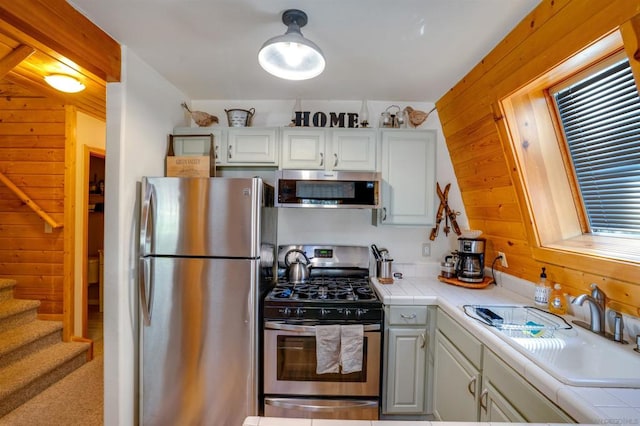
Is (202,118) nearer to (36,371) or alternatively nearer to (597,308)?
(36,371)

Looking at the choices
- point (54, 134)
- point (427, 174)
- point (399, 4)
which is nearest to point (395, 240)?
point (427, 174)

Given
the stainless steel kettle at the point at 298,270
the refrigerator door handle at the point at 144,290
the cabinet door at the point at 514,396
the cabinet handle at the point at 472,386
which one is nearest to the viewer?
the cabinet door at the point at 514,396

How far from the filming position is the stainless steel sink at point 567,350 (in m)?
1.03

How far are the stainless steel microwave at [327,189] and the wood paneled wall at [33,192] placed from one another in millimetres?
2315

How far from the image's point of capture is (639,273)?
127 cm

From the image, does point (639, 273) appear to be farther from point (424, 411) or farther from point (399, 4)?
point (399, 4)

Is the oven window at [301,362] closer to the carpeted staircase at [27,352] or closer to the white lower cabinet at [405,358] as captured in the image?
the white lower cabinet at [405,358]

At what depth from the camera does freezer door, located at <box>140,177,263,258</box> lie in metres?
1.91

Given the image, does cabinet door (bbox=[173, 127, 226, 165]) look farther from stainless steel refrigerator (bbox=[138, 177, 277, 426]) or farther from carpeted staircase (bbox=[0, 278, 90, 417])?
carpeted staircase (bbox=[0, 278, 90, 417])

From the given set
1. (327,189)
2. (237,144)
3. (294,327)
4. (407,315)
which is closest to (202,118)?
(237,144)

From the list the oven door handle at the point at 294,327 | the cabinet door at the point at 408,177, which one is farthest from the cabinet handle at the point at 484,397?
the cabinet door at the point at 408,177

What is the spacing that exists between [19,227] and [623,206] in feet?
15.6

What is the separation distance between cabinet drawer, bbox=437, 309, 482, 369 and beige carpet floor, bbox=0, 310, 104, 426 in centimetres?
243

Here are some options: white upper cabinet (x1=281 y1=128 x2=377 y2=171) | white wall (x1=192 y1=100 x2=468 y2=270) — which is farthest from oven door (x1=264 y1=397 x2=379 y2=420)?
white upper cabinet (x1=281 y1=128 x2=377 y2=171)
